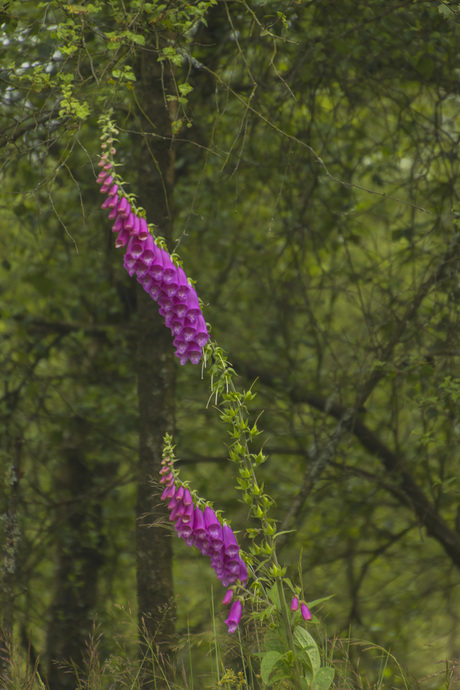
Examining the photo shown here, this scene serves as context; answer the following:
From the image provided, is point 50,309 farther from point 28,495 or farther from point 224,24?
point 224,24

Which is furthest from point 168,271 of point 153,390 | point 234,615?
point 153,390

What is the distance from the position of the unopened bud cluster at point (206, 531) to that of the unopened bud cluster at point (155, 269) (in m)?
0.38

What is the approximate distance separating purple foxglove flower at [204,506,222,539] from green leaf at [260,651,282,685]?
35cm

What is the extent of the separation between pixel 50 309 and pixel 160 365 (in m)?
1.81

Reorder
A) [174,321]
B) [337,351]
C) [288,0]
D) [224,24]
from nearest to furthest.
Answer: [174,321], [288,0], [224,24], [337,351]

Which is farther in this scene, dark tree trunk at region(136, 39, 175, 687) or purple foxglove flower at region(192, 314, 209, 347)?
dark tree trunk at region(136, 39, 175, 687)

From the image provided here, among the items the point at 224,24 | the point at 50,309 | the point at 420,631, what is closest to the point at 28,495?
the point at 50,309

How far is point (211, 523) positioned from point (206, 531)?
0.03m

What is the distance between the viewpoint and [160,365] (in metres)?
4.32

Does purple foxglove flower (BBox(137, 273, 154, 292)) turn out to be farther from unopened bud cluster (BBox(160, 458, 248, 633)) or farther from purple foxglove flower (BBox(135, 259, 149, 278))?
unopened bud cluster (BBox(160, 458, 248, 633))

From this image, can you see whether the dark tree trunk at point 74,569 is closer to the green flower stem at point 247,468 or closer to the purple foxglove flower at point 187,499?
the purple foxglove flower at point 187,499

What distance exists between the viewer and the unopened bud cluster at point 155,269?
6.83 ft

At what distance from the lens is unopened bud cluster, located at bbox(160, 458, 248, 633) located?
2.16 metres

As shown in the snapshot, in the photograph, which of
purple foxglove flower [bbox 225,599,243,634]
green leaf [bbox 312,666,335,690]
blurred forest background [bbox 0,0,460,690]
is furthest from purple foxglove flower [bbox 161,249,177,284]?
blurred forest background [bbox 0,0,460,690]
